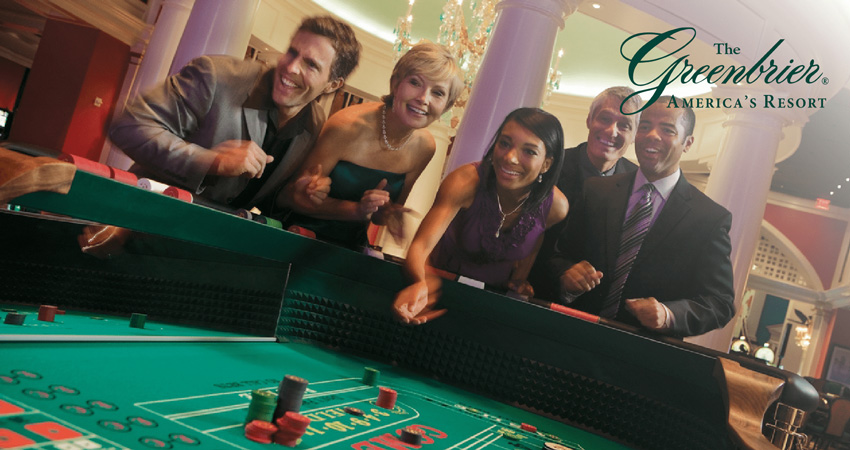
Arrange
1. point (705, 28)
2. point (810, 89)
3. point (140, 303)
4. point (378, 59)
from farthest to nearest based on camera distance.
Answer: point (378, 59) → point (810, 89) → point (705, 28) → point (140, 303)

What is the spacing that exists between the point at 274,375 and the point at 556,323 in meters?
1.27

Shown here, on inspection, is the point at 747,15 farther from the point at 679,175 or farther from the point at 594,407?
the point at 594,407

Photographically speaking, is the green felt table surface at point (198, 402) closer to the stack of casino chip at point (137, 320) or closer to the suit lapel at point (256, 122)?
the stack of casino chip at point (137, 320)

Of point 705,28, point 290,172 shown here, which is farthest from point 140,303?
point 705,28

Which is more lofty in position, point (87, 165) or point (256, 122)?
point (256, 122)

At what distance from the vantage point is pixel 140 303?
2008mm

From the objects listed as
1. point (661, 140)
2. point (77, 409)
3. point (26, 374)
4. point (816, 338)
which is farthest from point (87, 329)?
point (816, 338)

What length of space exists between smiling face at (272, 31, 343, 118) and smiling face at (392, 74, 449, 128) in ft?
1.12

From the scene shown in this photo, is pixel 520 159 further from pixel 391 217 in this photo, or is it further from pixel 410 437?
pixel 410 437

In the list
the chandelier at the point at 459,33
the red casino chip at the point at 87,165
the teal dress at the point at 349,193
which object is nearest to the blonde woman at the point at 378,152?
the teal dress at the point at 349,193

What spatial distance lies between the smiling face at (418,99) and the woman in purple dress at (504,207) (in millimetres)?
404

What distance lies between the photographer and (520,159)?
3260mm

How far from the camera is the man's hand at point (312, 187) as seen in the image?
3230 millimetres

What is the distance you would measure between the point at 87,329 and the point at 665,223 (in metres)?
2.61
